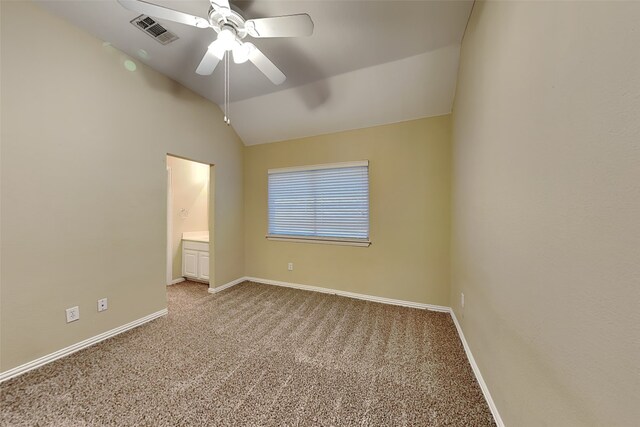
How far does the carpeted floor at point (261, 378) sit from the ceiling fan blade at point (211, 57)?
241 cm

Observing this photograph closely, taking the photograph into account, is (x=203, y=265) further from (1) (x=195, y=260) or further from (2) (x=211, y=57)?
(2) (x=211, y=57)

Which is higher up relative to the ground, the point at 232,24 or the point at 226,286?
the point at 232,24

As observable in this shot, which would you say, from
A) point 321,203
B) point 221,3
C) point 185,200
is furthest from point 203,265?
point 221,3

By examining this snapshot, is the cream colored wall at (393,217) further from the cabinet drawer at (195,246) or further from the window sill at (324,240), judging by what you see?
the cabinet drawer at (195,246)

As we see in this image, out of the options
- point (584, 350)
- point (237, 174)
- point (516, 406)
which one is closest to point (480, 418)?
point (516, 406)

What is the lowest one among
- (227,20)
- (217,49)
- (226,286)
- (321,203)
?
(226,286)

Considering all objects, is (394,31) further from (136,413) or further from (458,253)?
(136,413)

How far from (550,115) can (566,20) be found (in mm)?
291

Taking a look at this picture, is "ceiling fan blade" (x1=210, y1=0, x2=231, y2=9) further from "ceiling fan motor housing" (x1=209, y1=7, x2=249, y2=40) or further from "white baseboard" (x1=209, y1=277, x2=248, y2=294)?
"white baseboard" (x1=209, y1=277, x2=248, y2=294)

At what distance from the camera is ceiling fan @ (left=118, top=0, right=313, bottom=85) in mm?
1373

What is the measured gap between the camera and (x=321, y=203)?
11.0 ft

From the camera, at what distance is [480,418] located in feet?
4.30

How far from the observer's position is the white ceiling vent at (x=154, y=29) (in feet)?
5.97

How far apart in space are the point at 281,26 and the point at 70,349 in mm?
3085
